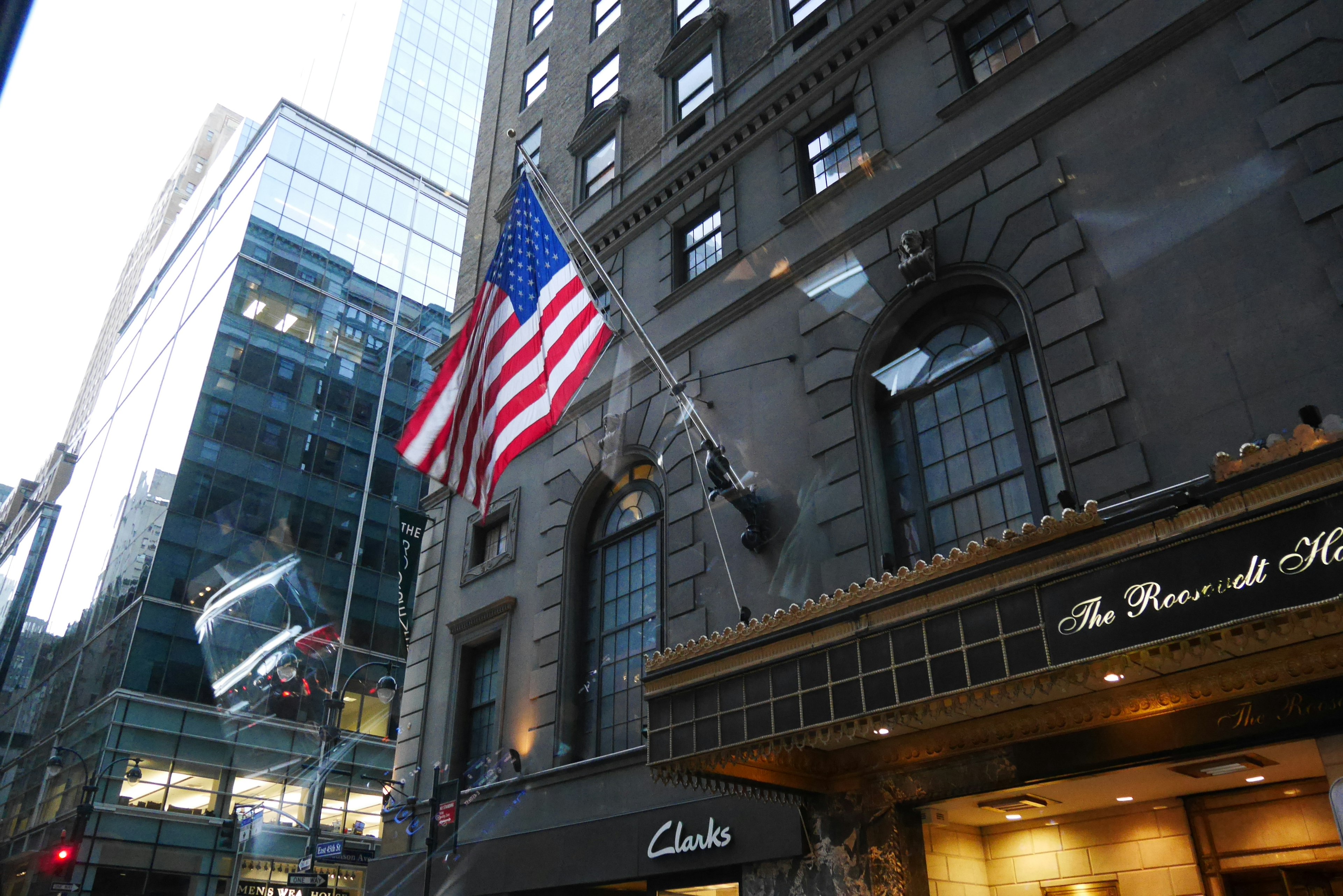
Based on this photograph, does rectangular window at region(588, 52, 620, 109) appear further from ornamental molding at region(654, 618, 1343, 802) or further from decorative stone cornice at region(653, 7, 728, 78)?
ornamental molding at region(654, 618, 1343, 802)

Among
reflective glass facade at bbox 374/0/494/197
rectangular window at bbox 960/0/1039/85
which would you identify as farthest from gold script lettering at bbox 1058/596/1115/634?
reflective glass facade at bbox 374/0/494/197

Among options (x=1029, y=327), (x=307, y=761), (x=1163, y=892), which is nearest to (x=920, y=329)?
(x=1029, y=327)

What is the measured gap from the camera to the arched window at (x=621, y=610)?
56.7 ft

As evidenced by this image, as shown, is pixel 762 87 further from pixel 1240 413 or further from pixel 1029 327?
pixel 1240 413

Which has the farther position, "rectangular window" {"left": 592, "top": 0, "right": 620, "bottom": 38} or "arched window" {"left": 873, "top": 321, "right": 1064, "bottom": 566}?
"rectangular window" {"left": 592, "top": 0, "right": 620, "bottom": 38}

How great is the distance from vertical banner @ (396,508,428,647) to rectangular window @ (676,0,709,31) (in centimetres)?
1437

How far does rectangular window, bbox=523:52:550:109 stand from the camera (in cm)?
2853

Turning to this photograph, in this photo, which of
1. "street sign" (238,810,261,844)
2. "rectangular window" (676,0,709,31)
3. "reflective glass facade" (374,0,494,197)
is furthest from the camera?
"reflective glass facade" (374,0,494,197)

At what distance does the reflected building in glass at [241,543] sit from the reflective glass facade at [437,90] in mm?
7529

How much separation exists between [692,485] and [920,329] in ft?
16.5

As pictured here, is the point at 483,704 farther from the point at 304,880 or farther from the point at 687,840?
the point at 687,840

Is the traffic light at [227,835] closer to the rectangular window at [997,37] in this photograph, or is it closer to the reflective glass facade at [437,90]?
the reflective glass facade at [437,90]

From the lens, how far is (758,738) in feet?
34.3

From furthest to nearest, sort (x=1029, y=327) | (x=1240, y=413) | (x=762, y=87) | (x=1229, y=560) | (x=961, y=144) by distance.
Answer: (x=762, y=87)
(x=961, y=144)
(x=1029, y=327)
(x=1240, y=413)
(x=1229, y=560)
